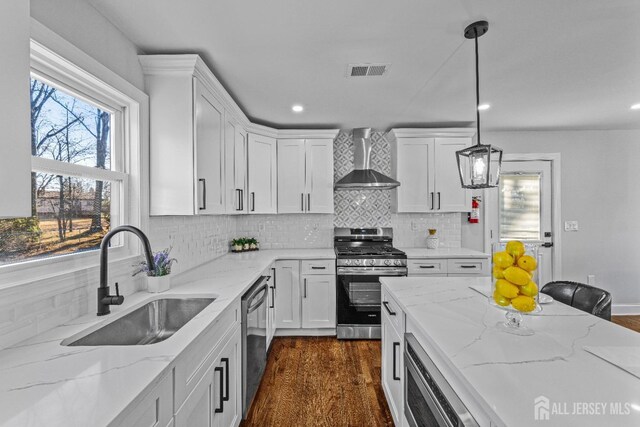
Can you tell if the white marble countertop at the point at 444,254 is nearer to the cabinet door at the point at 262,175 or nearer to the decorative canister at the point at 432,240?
the decorative canister at the point at 432,240

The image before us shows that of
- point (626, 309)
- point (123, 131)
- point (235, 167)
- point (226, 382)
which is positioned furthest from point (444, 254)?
point (123, 131)

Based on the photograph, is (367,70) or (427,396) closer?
(427,396)

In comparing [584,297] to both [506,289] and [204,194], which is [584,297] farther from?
[204,194]

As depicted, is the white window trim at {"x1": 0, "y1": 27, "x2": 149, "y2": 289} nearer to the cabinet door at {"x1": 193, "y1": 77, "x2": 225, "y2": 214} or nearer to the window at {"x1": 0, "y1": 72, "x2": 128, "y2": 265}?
the window at {"x1": 0, "y1": 72, "x2": 128, "y2": 265}

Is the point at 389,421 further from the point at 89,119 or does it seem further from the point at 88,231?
the point at 89,119

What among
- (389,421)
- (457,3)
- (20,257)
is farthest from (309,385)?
(457,3)

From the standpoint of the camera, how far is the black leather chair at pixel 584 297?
156 cm

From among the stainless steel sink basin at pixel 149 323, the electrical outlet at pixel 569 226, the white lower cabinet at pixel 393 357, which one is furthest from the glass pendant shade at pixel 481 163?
the electrical outlet at pixel 569 226

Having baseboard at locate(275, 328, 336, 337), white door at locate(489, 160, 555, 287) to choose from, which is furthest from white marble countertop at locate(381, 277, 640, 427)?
white door at locate(489, 160, 555, 287)

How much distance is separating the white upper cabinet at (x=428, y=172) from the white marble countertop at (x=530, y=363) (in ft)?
7.89

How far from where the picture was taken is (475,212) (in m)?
4.20

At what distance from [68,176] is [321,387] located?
2.21 metres

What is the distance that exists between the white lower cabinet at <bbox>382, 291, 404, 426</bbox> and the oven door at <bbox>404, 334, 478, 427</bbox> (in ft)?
0.66

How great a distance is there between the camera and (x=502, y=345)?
1.07 m
